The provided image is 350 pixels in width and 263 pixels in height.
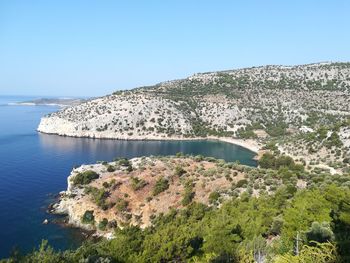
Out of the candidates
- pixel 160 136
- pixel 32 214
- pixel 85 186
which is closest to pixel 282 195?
pixel 85 186

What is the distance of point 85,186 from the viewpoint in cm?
5581

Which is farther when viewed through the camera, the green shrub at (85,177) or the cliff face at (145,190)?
the green shrub at (85,177)

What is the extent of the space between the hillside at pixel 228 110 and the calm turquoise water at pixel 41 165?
8.86 metres

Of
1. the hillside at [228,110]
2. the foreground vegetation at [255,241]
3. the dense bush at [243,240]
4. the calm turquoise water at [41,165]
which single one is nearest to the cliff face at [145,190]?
the calm turquoise water at [41,165]

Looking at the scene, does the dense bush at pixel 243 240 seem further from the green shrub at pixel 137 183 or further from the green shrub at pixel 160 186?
the green shrub at pixel 137 183

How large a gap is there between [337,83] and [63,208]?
4703 inches

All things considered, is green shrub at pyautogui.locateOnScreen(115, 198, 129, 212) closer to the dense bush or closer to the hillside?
the dense bush

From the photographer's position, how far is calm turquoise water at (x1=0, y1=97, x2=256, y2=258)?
45375mm

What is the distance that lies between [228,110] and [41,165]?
74581 mm

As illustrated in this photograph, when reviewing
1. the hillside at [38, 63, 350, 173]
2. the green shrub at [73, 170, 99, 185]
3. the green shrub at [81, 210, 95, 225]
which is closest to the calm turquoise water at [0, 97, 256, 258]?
the green shrub at [81, 210, 95, 225]

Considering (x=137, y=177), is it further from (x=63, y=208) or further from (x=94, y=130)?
(x=94, y=130)

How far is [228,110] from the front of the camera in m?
138

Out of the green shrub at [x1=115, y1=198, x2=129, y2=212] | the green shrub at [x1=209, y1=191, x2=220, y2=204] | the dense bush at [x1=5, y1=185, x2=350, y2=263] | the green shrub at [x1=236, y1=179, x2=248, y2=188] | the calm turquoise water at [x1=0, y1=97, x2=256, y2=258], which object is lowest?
the calm turquoise water at [x1=0, y1=97, x2=256, y2=258]

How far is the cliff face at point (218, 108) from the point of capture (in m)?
130
